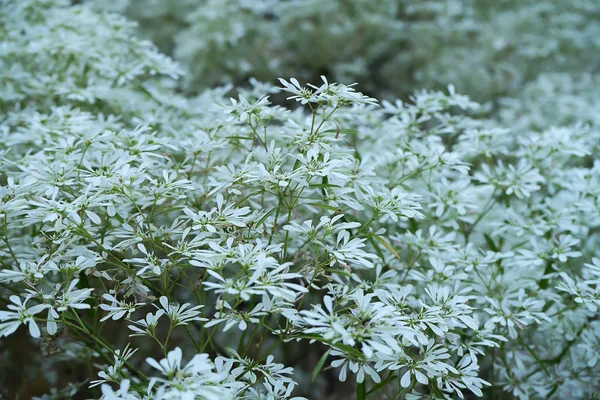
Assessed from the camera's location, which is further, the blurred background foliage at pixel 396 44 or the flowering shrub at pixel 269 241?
the blurred background foliage at pixel 396 44

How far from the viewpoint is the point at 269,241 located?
1216 millimetres

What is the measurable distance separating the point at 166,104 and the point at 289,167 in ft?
1.90

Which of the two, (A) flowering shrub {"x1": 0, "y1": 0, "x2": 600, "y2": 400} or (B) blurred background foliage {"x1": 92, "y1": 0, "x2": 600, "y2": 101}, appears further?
(B) blurred background foliage {"x1": 92, "y1": 0, "x2": 600, "y2": 101}

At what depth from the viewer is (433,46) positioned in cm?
345

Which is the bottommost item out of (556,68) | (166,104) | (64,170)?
(556,68)

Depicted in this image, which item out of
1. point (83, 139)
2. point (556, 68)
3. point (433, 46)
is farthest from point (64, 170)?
point (556, 68)

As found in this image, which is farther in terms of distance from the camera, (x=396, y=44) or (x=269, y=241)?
(x=396, y=44)

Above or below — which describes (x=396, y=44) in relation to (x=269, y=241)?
below

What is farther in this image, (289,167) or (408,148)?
(289,167)

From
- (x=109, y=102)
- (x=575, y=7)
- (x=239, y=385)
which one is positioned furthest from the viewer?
(x=575, y=7)

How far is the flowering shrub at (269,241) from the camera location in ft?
3.65

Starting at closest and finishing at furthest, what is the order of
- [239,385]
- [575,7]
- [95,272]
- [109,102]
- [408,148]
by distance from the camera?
[239,385] → [95,272] → [408,148] → [109,102] → [575,7]

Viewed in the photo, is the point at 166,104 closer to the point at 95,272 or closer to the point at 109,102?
the point at 109,102

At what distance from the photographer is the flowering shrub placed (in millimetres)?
1111
